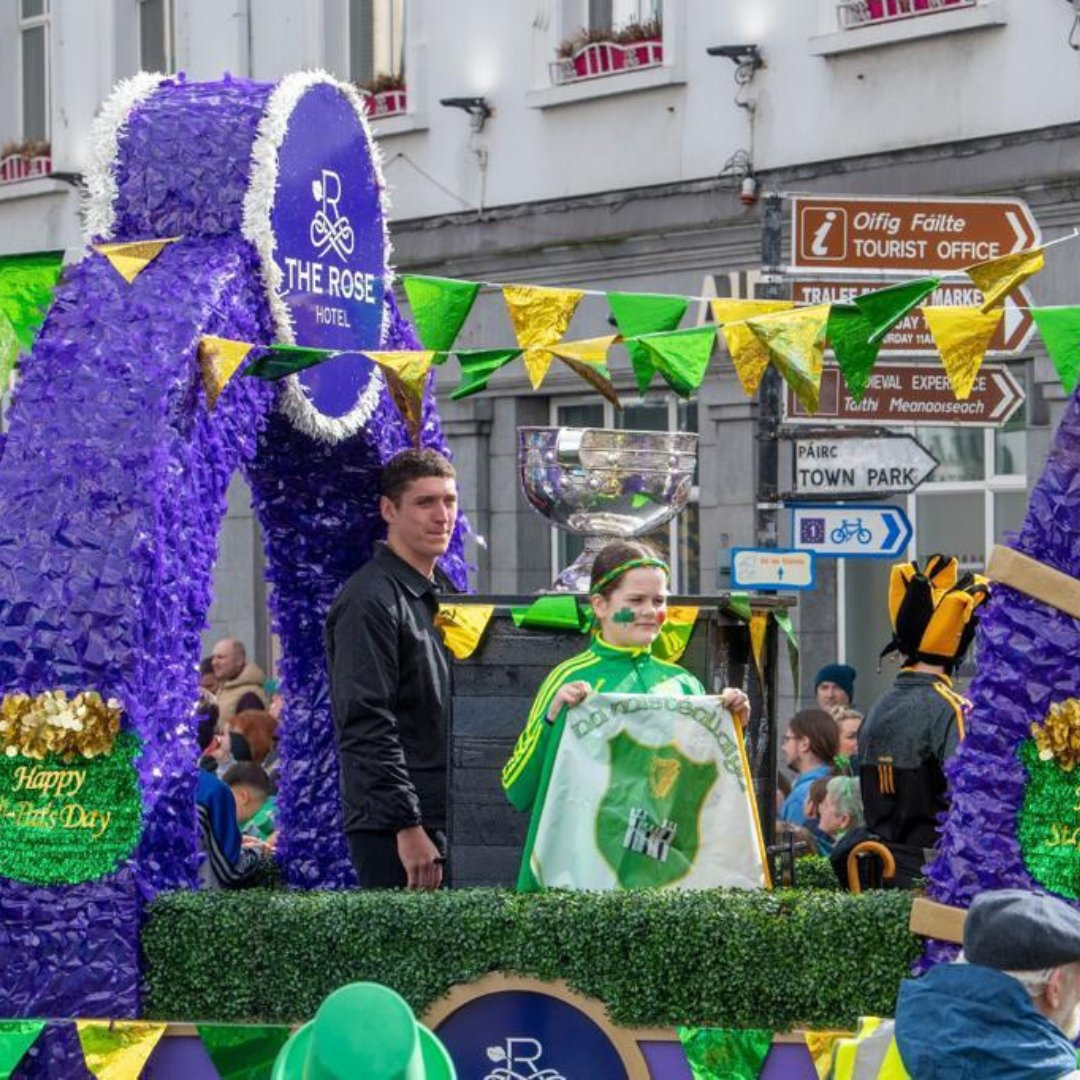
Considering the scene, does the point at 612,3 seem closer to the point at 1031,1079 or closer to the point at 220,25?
the point at 220,25

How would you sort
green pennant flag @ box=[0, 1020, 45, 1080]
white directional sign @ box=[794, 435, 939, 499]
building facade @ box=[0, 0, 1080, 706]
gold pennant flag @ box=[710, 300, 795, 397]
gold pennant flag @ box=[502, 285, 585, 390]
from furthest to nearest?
building facade @ box=[0, 0, 1080, 706]
white directional sign @ box=[794, 435, 939, 499]
gold pennant flag @ box=[502, 285, 585, 390]
gold pennant flag @ box=[710, 300, 795, 397]
green pennant flag @ box=[0, 1020, 45, 1080]

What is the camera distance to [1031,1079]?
416cm

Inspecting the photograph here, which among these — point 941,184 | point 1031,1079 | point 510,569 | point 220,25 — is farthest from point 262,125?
point 220,25

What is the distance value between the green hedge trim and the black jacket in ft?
2.14

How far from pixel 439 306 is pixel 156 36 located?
45.9 ft

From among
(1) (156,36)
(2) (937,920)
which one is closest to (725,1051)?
(2) (937,920)

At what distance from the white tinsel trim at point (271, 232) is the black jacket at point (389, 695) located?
1.33ft

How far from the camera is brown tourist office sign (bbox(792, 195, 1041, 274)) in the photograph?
10.5m

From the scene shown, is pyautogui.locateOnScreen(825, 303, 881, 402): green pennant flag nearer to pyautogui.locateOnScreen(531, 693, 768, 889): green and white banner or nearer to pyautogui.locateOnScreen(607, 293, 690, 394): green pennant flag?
pyautogui.locateOnScreen(607, 293, 690, 394): green pennant flag

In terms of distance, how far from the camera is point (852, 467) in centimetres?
1129

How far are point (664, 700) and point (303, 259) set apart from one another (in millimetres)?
1820

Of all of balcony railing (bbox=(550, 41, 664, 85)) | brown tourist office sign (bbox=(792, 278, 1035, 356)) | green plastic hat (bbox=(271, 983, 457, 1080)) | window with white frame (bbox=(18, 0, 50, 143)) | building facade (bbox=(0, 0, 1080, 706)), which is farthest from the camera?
window with white frame (bbox=(18, 0, 50, 143))

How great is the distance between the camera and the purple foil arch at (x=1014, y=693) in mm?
6191

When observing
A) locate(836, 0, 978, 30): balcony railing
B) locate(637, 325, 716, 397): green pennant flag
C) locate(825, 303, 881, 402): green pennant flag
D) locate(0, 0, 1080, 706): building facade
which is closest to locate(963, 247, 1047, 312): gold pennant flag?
locate(825, 303, 881, 402): green pennant flag
